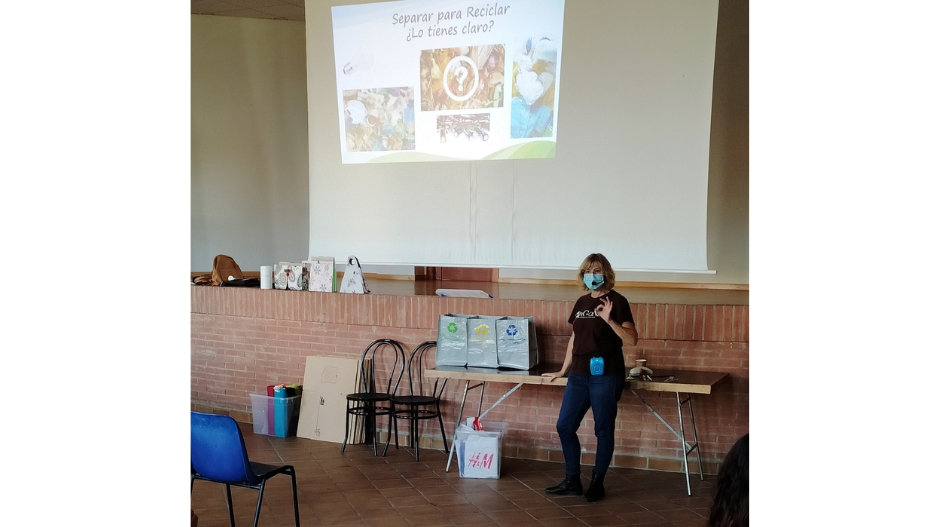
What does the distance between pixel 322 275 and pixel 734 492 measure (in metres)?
5.20

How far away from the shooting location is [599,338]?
4.77 metres

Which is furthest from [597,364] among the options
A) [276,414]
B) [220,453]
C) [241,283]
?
[241,283]

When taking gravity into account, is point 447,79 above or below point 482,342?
above

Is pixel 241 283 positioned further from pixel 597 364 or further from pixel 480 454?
pixel 597 364

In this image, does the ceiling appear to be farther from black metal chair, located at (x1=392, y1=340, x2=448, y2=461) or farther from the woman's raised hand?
the woman's raised hand

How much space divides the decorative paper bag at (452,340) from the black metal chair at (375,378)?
0.62m

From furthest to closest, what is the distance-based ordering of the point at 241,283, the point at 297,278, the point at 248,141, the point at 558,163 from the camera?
the point at 248,141, the point at 241,283, the point at 297,278, the point at 558,163

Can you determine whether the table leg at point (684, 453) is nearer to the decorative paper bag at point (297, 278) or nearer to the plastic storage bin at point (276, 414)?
the plastic storage bin at point (276, 414)

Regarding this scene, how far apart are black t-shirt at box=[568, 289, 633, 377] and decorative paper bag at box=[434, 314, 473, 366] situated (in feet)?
3.19

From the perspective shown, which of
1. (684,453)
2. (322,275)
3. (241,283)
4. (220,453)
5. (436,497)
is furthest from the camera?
(241,283)

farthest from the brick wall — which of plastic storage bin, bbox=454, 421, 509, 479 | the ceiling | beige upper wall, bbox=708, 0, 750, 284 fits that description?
the ceiling

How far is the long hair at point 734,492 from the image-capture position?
1.79 metres
